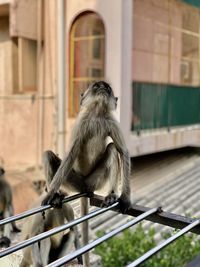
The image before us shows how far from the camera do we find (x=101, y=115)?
2.14 metres

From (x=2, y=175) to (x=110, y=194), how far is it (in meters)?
1.73

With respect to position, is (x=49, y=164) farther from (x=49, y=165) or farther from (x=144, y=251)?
(x=144, y=251)

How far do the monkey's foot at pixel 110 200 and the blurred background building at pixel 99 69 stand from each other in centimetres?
287

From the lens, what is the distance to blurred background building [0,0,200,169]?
502 cm

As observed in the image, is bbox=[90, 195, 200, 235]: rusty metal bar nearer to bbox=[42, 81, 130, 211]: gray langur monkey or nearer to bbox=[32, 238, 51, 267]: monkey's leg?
bbox=[42, 81, 130, 211]: gray langur monkey

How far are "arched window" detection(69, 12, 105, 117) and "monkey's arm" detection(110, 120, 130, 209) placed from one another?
10.6 ft

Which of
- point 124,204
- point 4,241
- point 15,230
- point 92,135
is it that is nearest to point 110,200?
point 124,204

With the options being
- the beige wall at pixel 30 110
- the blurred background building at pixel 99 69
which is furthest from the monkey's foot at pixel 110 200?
the beige wall at pixel 30 110

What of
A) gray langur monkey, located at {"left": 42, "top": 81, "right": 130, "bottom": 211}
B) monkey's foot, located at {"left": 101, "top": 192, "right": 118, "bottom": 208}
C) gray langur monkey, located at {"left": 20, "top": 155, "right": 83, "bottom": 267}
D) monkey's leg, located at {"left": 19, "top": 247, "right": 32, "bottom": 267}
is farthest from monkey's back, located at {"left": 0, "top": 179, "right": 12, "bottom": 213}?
monkey's foot, located at {"left": 101, "top": 192, "right": 118, "bottom": 208}

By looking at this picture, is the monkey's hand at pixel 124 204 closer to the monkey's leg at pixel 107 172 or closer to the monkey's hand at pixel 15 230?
the monkey's leg at pixel 107 172

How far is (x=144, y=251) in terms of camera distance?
3346 millimetres

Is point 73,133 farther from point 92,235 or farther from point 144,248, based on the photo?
point 92,235

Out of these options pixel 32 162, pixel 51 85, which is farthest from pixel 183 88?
pixel 32 162

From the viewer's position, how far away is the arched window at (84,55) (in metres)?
5.26
